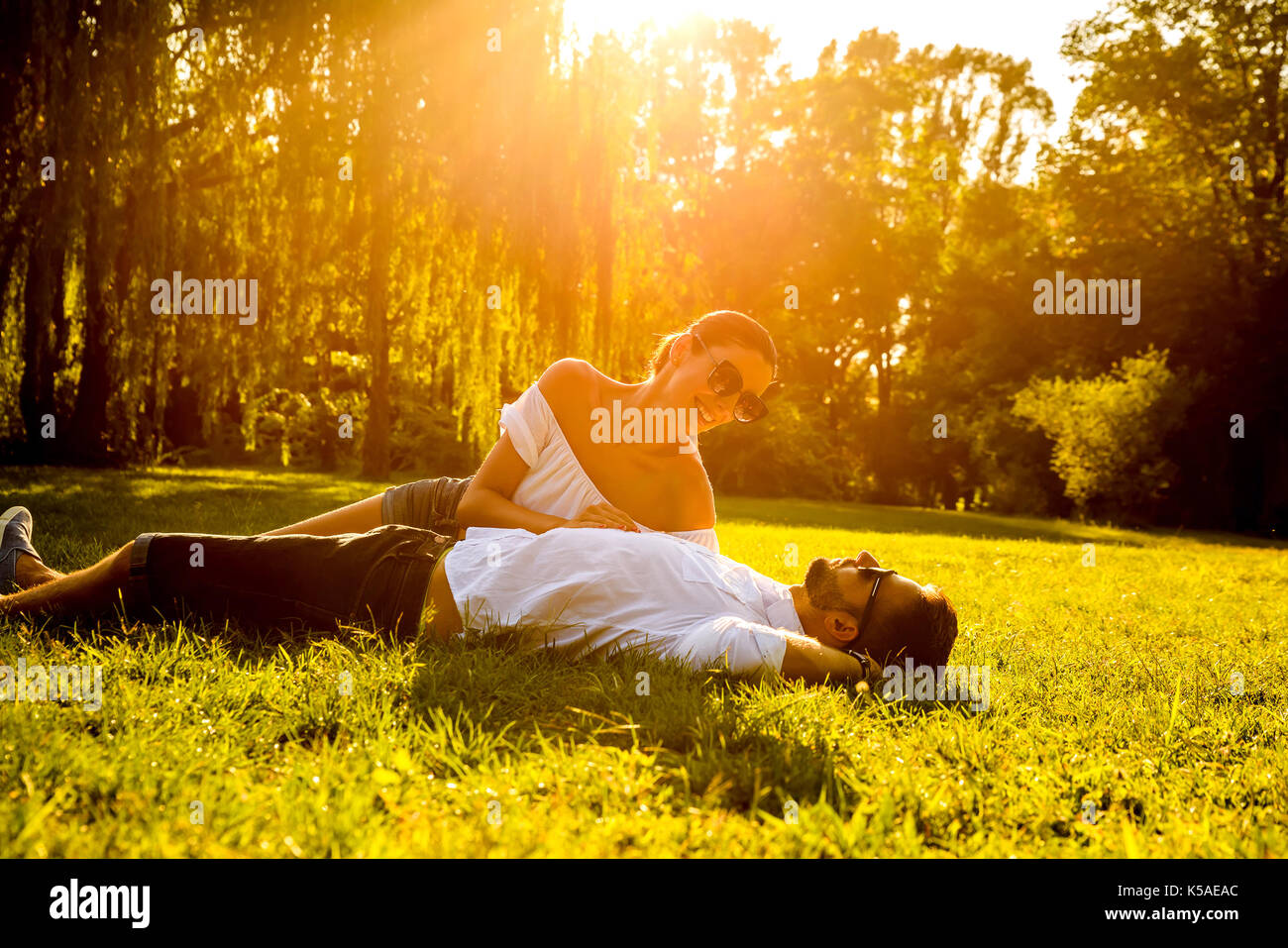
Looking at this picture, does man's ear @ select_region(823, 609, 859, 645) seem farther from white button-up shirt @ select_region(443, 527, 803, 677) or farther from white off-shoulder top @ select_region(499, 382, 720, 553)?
white off-shoulder top @ select_region(499, 382, 720, 553)

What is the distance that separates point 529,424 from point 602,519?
59 centimetres

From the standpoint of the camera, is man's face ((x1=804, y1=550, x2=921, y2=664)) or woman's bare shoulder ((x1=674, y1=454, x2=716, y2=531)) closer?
man's face ((x1=804, y1=550, x2=921, y2=664))

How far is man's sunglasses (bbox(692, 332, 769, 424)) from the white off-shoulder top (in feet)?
1.98

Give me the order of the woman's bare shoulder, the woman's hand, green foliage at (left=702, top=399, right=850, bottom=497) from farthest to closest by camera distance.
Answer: green foliage at (left=702, top=399, right=850, bottom=497)
the woman's bare shoulder
the woman's hand

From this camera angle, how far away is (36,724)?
2082 mm

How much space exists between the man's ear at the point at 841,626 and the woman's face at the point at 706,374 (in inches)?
45.8

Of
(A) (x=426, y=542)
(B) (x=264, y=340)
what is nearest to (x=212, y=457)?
(B) (x=264, y=340)

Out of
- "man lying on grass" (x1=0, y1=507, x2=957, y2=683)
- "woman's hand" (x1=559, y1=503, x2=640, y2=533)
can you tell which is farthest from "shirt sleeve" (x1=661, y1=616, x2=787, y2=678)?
"woman's hand" (x1=559, y1=503, x2=640, y2=533)

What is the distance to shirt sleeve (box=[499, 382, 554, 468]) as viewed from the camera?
155 inches

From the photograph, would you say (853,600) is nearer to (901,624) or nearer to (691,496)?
(901,624)

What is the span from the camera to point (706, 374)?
13.2 ft
